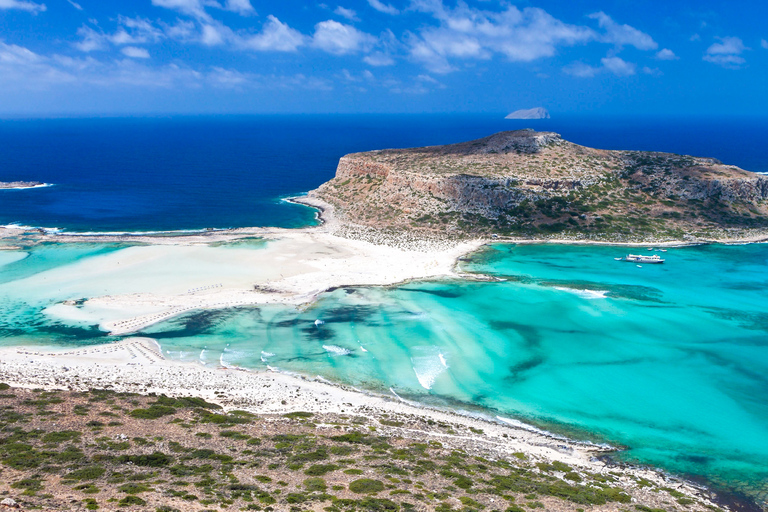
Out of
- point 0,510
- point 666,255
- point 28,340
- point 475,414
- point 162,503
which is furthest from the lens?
point 666,255

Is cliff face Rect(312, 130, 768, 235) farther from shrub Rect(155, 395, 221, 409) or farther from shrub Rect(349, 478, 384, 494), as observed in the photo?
shrub Rect(349, 478, 384, 494)

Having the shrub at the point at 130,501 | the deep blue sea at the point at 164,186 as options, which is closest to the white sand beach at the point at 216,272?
the deep blue sea at the point at 164,186

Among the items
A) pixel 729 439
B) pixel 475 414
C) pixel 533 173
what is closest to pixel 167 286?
pixel 475 414

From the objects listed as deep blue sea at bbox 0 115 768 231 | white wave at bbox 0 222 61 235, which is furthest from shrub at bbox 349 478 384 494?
white wave at bbox 0 222 61 235

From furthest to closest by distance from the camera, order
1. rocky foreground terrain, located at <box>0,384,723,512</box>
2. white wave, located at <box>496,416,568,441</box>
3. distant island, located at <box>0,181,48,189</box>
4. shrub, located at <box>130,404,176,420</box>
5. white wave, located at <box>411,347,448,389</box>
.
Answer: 1. distant island, located at <box>0,181,48,189</box>
2. white wave, located at <box>411,347,448,389</box>
3. white wave, located at <box>496,416,568,441</box>
4. shrub, located at <box>130,404,176,420</box>
5. rocky foreground terrain, located at <box>0,384,723,512</box>

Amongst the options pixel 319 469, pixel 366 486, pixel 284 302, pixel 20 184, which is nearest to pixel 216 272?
pixel 284 302

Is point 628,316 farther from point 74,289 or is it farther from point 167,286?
point 74,289
